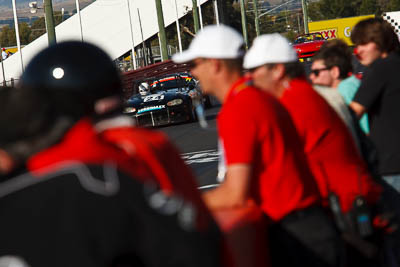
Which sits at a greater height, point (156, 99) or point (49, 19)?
point (49, 19)

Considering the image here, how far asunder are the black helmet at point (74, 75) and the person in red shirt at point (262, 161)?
0.95 m

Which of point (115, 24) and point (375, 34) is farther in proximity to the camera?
point (115, 24)

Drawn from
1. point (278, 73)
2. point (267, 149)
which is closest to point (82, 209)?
point (267, 149)

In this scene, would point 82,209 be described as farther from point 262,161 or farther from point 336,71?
point 336,71

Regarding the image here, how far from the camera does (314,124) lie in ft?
13.3

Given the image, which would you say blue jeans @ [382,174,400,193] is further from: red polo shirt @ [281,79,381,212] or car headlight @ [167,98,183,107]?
car headlight @ [167,98,183,107]

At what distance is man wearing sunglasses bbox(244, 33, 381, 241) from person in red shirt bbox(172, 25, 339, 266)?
284 millimetres

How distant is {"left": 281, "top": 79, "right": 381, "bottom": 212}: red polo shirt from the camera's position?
4055 millimetres

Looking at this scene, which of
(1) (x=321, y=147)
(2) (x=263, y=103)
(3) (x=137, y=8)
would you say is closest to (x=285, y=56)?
(1) (x=321, y=147)

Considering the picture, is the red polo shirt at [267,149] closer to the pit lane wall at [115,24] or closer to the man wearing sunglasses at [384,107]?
the man wearing sunglasses at [384,107]

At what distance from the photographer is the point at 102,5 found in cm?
7100

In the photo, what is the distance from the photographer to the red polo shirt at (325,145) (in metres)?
4.05

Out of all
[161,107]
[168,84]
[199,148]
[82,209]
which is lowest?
[199,148]

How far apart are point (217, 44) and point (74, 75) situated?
124cm
